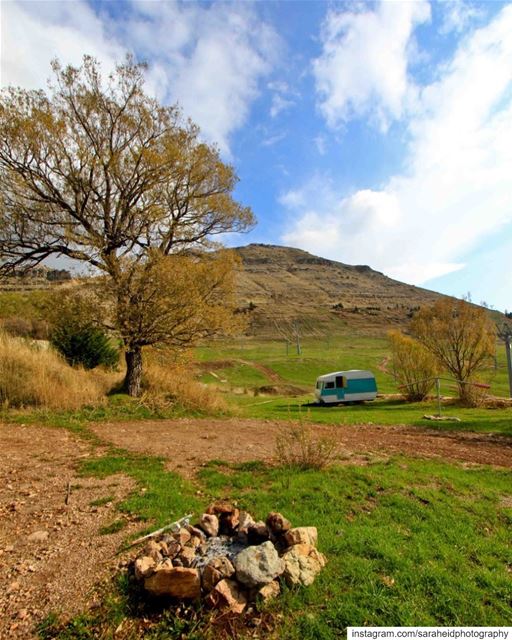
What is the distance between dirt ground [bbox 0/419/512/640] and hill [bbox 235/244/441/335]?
2834 inches

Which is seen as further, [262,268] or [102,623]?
[262,268]

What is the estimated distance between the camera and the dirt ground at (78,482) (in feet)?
9.85

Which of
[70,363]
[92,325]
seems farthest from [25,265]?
[70,363]

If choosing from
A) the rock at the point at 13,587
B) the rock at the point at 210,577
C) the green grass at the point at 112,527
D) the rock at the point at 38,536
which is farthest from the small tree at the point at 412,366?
the rock at the point at 13,587

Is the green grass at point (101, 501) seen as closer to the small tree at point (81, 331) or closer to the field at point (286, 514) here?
the field at point (286, 514)

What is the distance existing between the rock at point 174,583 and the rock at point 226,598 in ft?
0.47

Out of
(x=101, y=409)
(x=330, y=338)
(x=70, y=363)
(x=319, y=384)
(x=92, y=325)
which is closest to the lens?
(x=101, y=409)

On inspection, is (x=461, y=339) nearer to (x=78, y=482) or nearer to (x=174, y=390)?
(x=174, y=390)

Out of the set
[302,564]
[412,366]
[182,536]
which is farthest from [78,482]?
[412,366]

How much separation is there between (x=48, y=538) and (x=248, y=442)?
5.51 meters

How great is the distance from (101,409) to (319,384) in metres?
23.0

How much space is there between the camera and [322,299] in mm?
146875

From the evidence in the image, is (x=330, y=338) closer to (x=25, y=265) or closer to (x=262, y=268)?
(x=25, y=265)

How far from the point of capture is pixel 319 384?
104 feet
